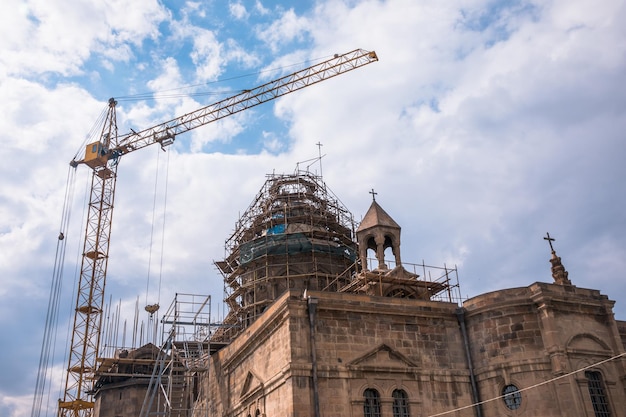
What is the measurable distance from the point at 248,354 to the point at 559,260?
15.4m

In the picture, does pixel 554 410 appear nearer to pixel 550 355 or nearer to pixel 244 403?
pixel 550 355

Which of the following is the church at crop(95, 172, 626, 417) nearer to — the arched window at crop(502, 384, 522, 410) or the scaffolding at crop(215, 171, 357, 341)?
the arched window at crop(502, 384, 522, 410)

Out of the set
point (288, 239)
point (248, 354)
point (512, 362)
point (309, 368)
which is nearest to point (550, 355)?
point (512, 362)

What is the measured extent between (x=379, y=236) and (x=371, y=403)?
31.9 feet

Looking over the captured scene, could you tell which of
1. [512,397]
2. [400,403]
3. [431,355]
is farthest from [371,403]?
[512,397]

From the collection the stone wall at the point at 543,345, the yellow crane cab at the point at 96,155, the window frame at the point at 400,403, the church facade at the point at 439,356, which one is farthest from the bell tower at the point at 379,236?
the yellow crane cab at the point at 96,155

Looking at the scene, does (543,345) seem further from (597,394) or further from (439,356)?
(439,356)

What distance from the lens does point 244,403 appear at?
94.2 ft

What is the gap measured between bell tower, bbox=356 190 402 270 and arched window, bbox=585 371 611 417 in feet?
33.7

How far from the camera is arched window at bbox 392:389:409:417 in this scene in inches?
991

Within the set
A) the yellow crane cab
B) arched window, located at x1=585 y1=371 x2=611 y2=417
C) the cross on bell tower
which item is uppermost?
the yellow crane cab

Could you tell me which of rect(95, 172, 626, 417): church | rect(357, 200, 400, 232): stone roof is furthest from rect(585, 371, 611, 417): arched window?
rect(357, 200, 400, 232): stone roof

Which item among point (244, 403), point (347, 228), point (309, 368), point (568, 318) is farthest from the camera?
point (347, 228)

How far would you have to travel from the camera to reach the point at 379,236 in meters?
32.2
